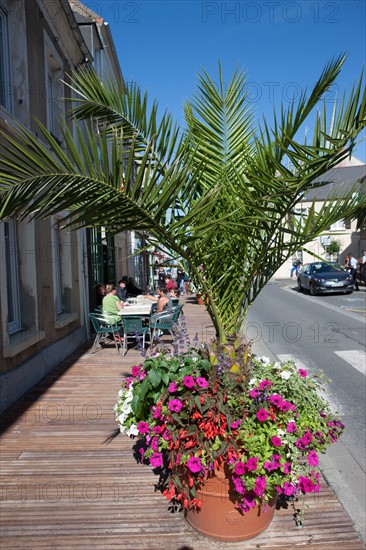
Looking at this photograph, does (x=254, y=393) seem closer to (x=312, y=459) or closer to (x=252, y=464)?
(x=252, y=464)

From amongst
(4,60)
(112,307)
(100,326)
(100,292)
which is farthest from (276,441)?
(100,292)

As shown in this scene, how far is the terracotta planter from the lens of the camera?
2.90 meters

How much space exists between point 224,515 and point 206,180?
2.29 meters

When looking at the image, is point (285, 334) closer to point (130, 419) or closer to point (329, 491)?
point (329, 491)

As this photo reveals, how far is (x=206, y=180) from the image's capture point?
11.5 feet

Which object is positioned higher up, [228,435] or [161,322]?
[228,435]

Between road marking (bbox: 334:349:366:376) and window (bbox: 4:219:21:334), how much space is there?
523 cm

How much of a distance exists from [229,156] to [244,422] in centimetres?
191

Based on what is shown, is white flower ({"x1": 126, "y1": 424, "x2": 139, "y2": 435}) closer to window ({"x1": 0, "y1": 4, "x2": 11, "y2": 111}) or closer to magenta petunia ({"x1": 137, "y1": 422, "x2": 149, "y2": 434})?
magenta petunia ({"x1": 137, "y1": 422, "x2": 149, "y2": 434})

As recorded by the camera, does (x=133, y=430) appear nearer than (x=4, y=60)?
Yes

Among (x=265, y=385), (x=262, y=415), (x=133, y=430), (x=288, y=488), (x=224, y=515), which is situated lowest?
(x=224, y=515)

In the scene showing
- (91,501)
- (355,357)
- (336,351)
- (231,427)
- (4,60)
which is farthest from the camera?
(336,351)

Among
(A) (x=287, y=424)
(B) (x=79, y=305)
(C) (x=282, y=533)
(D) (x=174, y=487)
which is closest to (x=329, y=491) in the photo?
(C) (x=282, y=533)

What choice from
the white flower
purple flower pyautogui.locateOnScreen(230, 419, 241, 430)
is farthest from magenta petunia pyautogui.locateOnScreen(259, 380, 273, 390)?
the white flower
